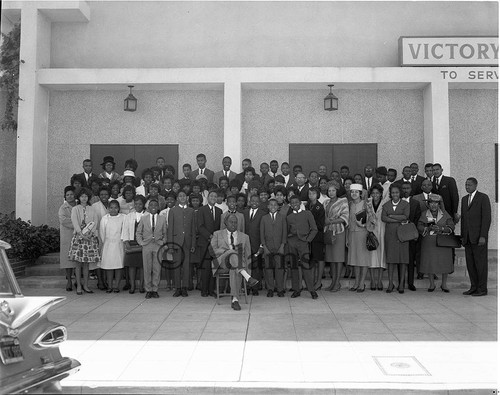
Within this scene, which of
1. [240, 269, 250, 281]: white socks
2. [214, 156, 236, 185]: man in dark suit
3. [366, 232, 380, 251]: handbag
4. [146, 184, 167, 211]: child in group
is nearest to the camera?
[240, 269, 250, 281]: white socks

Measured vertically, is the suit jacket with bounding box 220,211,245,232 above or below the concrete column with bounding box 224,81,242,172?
below

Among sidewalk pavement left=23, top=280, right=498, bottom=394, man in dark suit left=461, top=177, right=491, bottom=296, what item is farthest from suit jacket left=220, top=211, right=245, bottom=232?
man in dark suit left=461, top=177, right=491, bottom=296

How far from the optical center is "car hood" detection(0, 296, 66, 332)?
3.76 meters

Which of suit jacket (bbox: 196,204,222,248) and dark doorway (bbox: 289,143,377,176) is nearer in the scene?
suit jacket (bbox: 196,204,222,248)

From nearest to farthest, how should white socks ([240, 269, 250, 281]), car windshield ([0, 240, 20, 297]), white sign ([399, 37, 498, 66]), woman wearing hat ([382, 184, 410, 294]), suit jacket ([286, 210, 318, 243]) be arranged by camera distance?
car windshield ([0, 240, 20, 297]) → white socks ([240, 269, 250, 281]) → suit jacket ([286, 210, 318, 243]) → woman wearing hat ([382, 184, 410, 294]) → white sign ([399, 37, 498, 66])

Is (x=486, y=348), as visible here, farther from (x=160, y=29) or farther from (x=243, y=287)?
(x=160, y=29)

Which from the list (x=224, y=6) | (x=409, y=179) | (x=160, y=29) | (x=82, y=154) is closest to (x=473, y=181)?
(x=409, y=179)

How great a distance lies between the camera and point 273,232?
9.62 meters

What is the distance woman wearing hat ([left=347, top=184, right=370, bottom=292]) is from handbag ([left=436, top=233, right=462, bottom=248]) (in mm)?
1353

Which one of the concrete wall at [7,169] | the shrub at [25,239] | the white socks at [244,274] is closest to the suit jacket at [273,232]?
the white socks at [244,274]

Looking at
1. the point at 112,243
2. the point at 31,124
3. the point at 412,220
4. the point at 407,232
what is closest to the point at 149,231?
the point at 112,243

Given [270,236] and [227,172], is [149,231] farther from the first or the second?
[227,172]

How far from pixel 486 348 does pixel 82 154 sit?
11030mm

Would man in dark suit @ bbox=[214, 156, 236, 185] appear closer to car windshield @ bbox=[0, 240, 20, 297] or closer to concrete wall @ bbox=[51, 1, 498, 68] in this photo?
concrete wall @ bbox=[51, 1, 498, 68]
